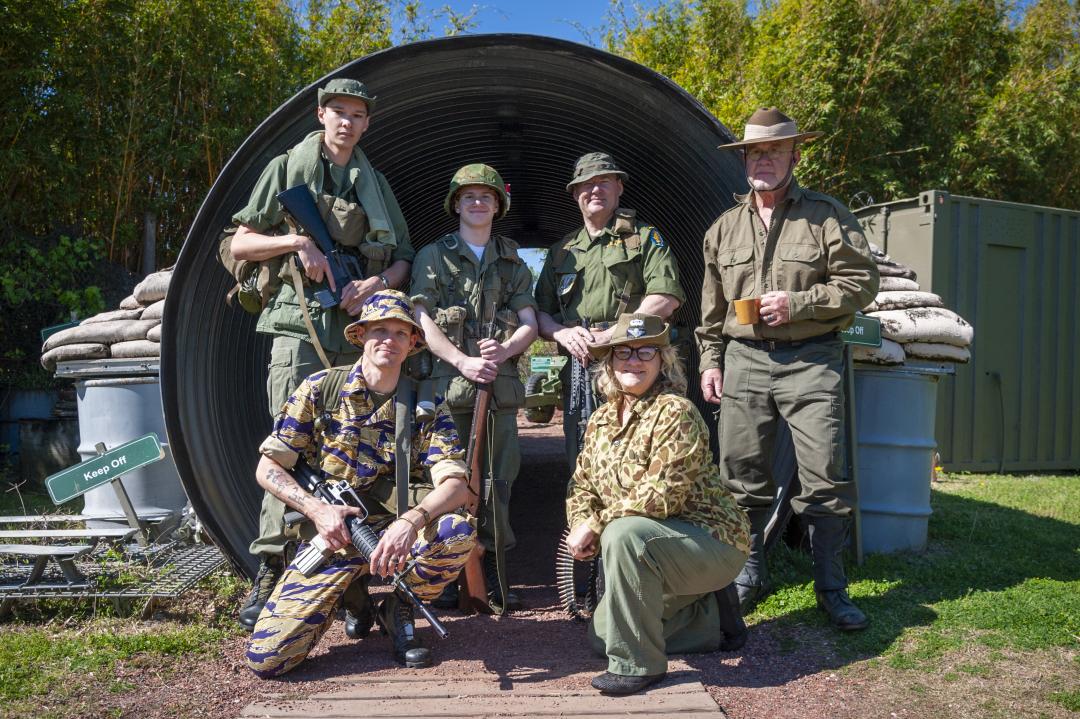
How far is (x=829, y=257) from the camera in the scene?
4090 millimetres

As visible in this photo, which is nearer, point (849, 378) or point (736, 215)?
point (736, 215)

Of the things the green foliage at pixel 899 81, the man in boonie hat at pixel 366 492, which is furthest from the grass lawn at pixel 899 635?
the green foliage at pixel 899 81

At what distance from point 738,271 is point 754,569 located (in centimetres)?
149

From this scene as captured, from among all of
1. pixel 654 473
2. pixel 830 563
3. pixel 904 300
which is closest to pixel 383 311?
pixel 654 473

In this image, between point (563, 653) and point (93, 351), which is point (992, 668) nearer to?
point (563, 653)

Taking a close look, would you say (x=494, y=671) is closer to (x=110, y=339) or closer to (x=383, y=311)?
(x=383, y=311)

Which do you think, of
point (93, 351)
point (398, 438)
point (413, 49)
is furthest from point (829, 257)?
point (93, 351)

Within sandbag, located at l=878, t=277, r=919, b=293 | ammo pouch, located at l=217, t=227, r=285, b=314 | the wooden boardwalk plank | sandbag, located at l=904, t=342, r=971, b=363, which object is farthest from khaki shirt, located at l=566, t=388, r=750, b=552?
sandbag, located at l=878, t=277, r=919, b=293

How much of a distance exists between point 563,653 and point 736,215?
229 cm

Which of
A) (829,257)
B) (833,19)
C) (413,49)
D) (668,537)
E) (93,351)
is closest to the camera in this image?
(668,537)

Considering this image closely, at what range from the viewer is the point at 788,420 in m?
4.14

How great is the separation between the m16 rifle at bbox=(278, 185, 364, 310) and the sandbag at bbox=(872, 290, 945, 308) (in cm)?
332

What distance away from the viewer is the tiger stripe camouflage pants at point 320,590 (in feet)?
11.3

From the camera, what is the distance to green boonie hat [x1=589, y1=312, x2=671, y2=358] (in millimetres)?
3529
